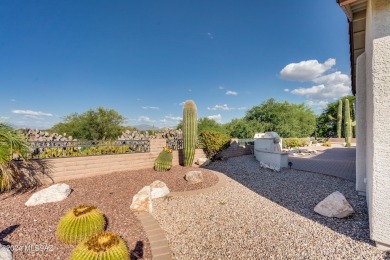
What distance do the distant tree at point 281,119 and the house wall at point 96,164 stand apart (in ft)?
72.0

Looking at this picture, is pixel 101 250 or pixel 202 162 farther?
pixel 202 162

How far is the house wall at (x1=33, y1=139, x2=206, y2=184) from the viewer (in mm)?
6666

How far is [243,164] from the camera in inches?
406

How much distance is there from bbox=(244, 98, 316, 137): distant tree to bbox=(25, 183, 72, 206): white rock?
25949 millimetres

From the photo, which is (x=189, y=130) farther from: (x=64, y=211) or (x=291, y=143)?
(x=291, y=143)

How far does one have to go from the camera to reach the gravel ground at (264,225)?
3.14 m

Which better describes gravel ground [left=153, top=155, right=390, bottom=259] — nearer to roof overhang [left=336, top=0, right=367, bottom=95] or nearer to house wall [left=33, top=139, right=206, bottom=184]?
house wall [left=33, top=139, right=206, bottom=184]

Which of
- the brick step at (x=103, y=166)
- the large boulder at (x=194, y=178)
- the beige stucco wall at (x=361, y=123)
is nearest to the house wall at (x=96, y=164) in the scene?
the brick step at (x=103, y=166)

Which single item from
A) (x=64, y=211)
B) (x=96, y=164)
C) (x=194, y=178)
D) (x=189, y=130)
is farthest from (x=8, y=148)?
(x=189, y=130)

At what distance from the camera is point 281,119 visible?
97.6 ft

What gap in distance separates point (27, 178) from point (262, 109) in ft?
105

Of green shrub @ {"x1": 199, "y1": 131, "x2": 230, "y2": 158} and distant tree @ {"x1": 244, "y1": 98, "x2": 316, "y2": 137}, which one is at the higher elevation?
distant tree @ {"x1": 244, "y1": 98, "x2": 316, "y2": 137}

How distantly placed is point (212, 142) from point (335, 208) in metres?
7.02

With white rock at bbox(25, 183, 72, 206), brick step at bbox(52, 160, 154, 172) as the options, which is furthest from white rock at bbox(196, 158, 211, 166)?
white rock at bbox(25, 183, 72, 206)
